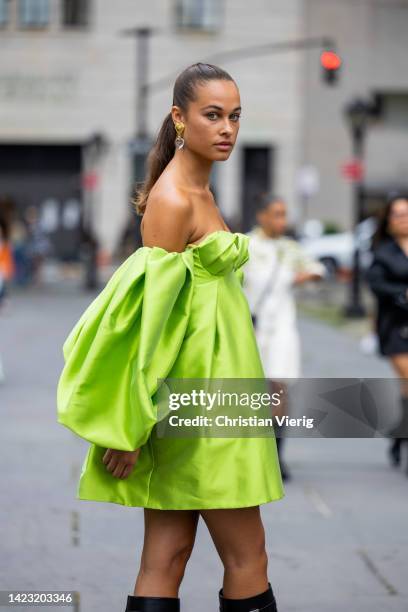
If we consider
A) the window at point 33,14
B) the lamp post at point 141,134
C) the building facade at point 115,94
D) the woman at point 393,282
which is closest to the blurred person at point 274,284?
→ the woman at point 393,282

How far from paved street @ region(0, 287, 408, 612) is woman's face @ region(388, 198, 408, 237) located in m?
1.44

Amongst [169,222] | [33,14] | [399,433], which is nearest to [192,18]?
[33,14]

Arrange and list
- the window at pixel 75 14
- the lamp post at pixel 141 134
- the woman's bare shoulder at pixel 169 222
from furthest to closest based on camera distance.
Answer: the window at pixel 75 14, the lamp post at pixel 141 134, the woman's bare shoulder at pixel 169 222

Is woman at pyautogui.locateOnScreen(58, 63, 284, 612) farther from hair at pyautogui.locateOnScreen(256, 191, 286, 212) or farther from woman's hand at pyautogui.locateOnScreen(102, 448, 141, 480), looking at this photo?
hair at pyautogui.locateOnScreen(256, 191, 286, 212)

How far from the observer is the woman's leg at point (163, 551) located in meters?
3.43

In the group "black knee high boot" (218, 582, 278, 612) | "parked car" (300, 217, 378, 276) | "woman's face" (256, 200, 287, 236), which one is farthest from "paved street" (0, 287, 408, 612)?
"parked car" (300, 217, 378, 276)

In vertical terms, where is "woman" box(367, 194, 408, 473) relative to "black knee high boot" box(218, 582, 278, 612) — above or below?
below

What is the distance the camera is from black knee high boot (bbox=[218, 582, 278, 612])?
136 inches

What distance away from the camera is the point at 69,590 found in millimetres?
4820

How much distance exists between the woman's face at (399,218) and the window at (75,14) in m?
35.5

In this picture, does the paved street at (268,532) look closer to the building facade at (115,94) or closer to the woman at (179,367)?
the woman at (179,367)

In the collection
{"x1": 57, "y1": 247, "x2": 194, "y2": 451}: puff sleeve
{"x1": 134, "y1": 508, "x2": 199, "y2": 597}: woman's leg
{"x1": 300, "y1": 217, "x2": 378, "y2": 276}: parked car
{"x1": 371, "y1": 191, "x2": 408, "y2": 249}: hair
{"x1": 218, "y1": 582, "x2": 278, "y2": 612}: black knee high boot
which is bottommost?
{"x1": 300, "y1": 217, "x2": 378, "y2": 276}: parked car

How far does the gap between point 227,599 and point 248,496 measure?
1.13ft

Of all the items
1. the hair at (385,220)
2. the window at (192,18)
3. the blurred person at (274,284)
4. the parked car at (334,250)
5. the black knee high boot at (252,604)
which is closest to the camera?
the black knee high boot at (252,604)
